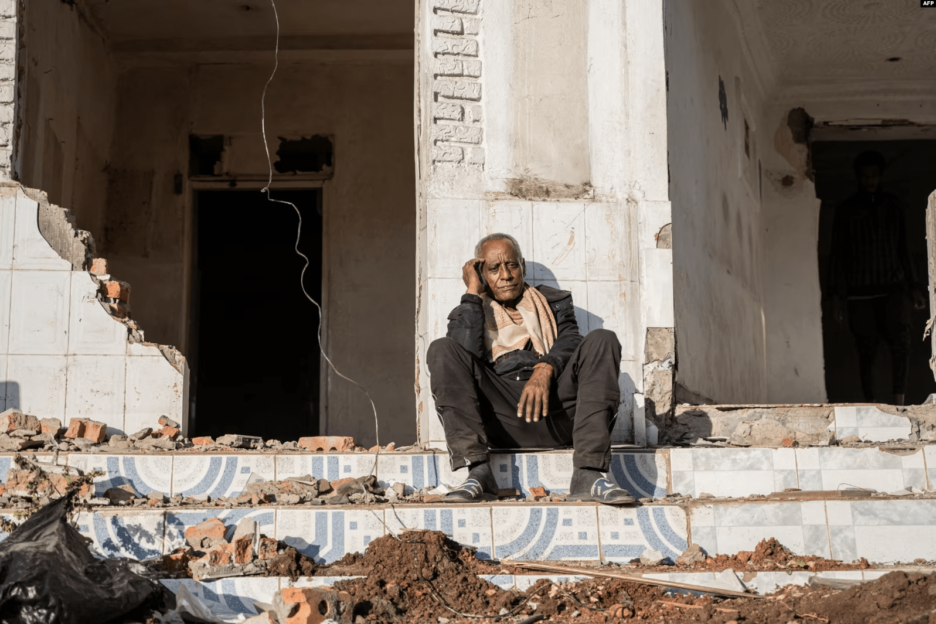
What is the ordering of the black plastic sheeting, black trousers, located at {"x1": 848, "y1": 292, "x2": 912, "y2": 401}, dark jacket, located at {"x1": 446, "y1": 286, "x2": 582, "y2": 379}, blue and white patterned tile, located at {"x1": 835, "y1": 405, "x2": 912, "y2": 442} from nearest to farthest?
1. the black plastic sheeting
2. dark jacket, located at {"x1": 446, "y1": 286, "x2": 582, "y2": 379}
3. blue and white patterned tile, located at {"x1": 835, "y1": 405, "x2": 912, "y2": 442}
4. black trousers, located at {"x1": 848, "y1": 292, "x2": 912, "y2": 401}

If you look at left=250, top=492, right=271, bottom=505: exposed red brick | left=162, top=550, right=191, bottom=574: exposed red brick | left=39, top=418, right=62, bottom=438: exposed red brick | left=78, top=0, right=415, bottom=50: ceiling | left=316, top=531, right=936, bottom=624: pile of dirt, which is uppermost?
left=78, top=0, right=415, bottom=50: ceiling

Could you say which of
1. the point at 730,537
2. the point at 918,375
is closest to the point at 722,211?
the point at 730,537

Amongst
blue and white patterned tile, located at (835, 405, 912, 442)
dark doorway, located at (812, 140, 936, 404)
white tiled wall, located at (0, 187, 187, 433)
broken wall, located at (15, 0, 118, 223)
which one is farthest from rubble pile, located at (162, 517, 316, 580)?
dark doorway, located at (812, 140, 936, 404)

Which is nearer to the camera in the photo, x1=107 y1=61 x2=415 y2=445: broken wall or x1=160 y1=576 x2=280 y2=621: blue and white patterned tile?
x1=160 y1=576 x2=280 y2=621: blue and white patterned tile

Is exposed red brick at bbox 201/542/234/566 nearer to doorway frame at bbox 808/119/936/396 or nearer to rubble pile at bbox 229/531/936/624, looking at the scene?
rubble pile at bbox 229/531/936/624

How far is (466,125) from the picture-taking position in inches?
246

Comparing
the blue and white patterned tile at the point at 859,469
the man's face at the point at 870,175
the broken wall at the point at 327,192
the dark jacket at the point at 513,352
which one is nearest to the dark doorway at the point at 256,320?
the broken wall at the point at 327,192

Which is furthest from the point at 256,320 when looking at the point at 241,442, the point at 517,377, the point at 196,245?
the point at 517,377

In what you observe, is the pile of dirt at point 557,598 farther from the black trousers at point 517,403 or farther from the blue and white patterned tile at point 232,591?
the black trousers at point 517,403

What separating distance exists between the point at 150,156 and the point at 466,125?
4288mm

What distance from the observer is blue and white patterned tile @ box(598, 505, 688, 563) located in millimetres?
4617

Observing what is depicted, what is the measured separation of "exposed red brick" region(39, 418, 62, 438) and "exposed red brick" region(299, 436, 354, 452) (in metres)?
1.29

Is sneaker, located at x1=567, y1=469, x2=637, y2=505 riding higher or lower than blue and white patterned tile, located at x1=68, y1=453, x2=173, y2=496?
lower

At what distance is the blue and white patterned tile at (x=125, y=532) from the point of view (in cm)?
439
